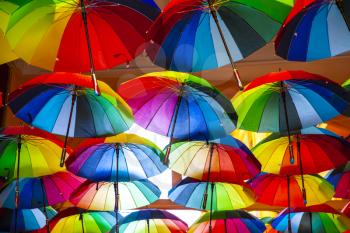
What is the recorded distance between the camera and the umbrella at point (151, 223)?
15.2 feet

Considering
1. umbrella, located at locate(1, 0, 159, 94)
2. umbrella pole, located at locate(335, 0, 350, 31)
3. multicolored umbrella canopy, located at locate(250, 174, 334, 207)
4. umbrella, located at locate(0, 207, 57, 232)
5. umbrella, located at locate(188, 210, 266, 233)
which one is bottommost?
umbrella, located at locate(0, 207, 57, 232)

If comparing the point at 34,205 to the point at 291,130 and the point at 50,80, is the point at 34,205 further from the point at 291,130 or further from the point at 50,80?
the point at 291,130

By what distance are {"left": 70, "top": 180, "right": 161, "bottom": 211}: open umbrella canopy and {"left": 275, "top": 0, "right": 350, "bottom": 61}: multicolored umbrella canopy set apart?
79.2 inches

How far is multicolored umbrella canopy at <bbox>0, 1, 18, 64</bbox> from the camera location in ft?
11.0

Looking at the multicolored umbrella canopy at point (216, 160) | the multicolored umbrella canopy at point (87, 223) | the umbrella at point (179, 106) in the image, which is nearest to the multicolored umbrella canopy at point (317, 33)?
the umbrella at point (179, 106)

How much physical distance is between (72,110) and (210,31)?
1.24 meters

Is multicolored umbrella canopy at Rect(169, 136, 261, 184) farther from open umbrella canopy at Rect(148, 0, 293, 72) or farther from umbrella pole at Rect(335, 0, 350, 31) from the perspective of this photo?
umbrella pole at Rect(335, 0, 350, 31)

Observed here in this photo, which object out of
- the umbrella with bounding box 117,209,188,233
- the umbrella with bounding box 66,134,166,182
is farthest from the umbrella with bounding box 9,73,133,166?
the umbrella with bounding box 117,209,188,233

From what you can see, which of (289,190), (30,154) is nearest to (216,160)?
(289,190)

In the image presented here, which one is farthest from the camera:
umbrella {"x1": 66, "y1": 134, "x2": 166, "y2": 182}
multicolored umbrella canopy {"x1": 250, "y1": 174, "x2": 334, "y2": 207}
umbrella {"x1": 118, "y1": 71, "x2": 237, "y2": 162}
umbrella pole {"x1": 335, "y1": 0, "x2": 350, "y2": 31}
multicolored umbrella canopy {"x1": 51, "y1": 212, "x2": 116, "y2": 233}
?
multicolored umbrella canopy {"x1": 51, "y1": 212, "x2": 116, "y2": 233}

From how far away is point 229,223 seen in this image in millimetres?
4758

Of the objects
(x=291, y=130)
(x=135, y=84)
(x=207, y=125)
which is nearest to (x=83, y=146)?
(x=135, y=84)

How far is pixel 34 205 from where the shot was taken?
15.3 ft

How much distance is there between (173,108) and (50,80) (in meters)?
1.15
